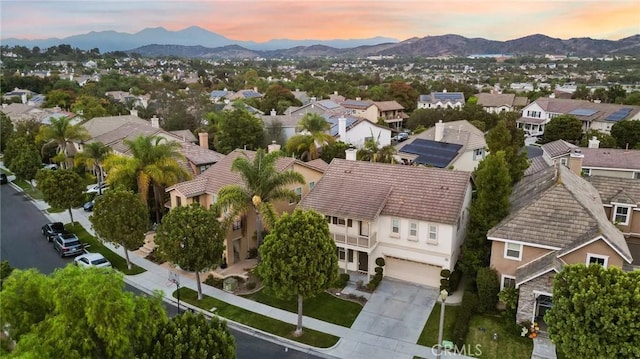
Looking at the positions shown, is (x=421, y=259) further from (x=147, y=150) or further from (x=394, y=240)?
(x=147, y=150)

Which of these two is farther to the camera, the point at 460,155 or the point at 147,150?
the point at 460,155

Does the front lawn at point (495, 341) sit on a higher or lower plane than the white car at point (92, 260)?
lower

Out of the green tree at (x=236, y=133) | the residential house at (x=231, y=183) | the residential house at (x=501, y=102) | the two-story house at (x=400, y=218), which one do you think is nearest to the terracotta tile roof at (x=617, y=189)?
the two-story house at (x=400, y=218)

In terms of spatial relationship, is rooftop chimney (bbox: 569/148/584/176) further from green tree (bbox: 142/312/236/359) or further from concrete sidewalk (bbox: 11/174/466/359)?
green tree (bbox: 142/312/236/359)

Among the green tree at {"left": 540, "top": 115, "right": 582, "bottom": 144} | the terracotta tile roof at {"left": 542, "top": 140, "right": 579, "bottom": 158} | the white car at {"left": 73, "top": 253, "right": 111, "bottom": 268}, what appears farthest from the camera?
the green tree at {"left": 540, "top": 115, "right": 582, "bottom": 144}

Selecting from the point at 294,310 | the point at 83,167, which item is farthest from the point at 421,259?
the point at 83,167

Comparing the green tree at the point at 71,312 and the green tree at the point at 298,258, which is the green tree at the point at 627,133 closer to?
the green tree at the point at 298,258

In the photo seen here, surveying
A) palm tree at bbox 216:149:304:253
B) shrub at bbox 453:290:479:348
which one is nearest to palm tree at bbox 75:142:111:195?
palm tree at bbox 216:149:304:253
